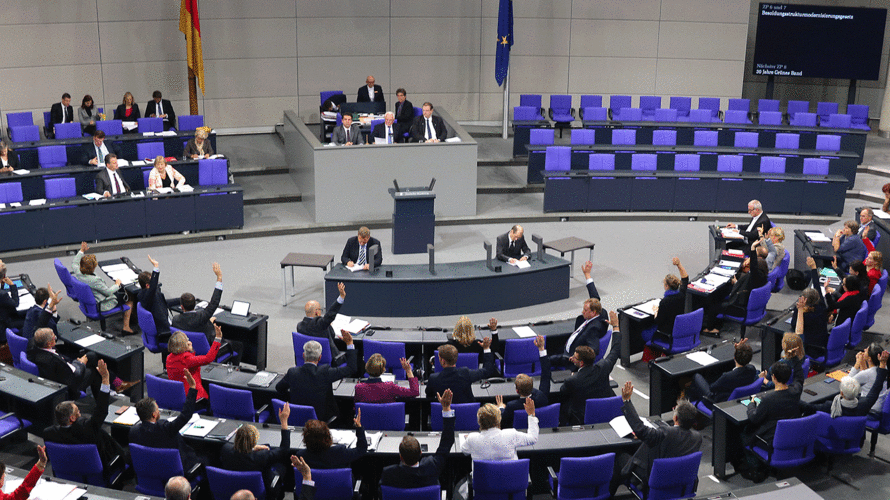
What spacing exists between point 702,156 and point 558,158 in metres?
2.72

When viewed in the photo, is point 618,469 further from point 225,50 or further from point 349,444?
point 225,50

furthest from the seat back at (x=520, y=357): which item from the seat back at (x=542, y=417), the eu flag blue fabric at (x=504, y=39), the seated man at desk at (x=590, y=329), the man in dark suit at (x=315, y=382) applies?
the eu flag blue fabric at (x=504, y=39)

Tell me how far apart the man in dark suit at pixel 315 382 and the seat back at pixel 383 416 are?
35 cm

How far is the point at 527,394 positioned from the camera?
6906 mm

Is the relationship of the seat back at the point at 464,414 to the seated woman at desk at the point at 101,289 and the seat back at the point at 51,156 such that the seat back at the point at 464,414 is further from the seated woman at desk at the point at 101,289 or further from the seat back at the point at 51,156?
the seat back at the point at 51,156

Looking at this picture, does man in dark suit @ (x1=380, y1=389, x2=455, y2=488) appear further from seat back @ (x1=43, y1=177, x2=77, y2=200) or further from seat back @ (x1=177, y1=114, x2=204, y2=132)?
seat back @ (x1=177, y1=114, x2=204, y2=132)

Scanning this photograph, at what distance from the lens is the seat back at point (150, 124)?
52.7 ft

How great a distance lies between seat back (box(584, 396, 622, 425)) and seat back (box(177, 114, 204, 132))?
444 inches

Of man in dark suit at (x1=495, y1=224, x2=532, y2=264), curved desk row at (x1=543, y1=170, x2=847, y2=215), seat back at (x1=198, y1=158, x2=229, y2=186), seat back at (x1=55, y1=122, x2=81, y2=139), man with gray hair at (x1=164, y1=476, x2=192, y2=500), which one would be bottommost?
man with gray hair at (x1=164, y1=476, x2=192, y2=500)

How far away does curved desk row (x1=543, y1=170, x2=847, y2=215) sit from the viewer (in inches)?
611

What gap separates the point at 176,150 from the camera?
15875 millimetres

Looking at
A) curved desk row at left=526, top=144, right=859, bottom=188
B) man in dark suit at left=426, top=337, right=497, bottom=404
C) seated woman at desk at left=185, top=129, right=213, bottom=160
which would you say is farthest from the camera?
curved desk row at left=526, top=144, right=859, bottom=188

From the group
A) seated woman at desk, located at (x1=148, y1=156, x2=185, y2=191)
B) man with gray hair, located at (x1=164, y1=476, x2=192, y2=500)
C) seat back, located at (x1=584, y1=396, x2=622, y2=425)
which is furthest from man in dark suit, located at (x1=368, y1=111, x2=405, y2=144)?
man with gray hair, located at (x1=164, y1=476, x2=192, y2=500)

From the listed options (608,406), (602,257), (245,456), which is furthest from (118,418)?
(602,257)
